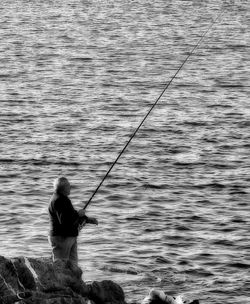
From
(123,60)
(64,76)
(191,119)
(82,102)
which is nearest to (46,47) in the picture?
(123,60)

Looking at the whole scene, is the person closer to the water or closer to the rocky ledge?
the rocky ledge

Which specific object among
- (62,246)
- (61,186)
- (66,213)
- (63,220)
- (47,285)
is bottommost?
(62,246)

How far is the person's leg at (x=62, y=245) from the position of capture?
16938 mm

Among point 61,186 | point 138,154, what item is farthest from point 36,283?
point 138,154

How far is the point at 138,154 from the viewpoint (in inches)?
1231

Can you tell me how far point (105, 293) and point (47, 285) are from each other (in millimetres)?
1418

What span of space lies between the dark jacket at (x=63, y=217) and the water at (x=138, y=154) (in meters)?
2.69

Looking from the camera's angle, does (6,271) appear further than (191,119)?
No

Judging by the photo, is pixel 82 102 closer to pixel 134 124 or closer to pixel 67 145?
pixel 134 124

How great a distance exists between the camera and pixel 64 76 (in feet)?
155

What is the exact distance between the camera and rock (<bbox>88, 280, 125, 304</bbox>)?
16.4 m

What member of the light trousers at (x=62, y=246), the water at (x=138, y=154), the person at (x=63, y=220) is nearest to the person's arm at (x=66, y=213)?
the person at (x=63, y=220)

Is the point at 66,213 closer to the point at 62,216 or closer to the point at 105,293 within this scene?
the point at 62,216

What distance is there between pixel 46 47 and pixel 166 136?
85.3 ft
